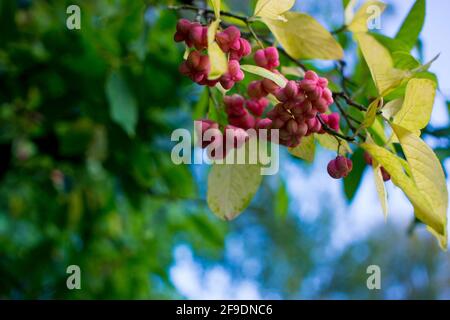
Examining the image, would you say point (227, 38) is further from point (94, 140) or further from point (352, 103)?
point (94, 140)

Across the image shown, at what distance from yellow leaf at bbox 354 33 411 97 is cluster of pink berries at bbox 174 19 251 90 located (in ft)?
0.29

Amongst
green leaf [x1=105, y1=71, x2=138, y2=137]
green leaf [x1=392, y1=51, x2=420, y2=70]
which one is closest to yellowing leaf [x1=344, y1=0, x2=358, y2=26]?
green leaf [x1=392, y1=51, x2=420, y2=70]

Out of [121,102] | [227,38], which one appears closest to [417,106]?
[227,38]

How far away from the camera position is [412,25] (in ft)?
1.89

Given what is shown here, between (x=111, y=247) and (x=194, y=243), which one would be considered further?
(x=194, y=243)

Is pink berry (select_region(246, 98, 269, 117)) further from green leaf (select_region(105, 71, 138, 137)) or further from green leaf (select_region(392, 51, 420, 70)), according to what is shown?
green leaf (select_region(105, 71, 138, 137))

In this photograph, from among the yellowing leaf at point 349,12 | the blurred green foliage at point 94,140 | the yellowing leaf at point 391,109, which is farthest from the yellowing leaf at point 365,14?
the blurred green foliage at point 94,140

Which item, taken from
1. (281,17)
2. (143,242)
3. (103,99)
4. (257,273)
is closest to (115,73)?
(103,99)

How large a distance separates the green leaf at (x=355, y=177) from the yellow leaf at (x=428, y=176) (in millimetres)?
265

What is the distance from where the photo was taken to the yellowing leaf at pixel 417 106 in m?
0.37

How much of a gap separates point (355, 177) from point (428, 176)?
29 cm
